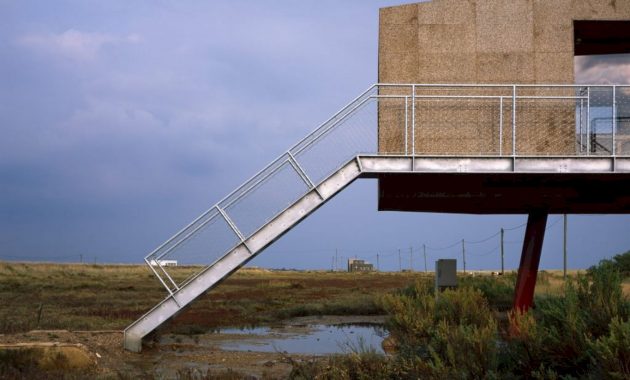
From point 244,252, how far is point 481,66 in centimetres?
709

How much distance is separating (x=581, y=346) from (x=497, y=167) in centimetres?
821

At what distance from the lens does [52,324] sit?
2381 cm

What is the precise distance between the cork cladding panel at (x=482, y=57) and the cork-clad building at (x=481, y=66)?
23 millimetres

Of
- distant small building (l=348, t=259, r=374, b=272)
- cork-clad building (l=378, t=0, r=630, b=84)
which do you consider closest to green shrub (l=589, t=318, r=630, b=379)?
cork-clad building (l=378, t=0, r=630, b=84)

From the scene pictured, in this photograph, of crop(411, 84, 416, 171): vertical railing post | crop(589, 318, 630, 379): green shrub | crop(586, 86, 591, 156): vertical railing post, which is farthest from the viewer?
crop(586, 86, 591, 156): vertical railing post

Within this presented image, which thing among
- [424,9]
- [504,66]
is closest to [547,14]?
[504,66]

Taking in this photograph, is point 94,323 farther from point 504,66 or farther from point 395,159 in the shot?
point 504,66

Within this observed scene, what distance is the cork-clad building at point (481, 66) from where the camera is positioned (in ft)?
63.7

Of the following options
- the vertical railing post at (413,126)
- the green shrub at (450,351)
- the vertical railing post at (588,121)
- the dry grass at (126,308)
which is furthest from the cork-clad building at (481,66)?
the dry grass at (126,308)

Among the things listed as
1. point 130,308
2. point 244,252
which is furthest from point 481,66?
point 130,308

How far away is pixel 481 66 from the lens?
1967cm

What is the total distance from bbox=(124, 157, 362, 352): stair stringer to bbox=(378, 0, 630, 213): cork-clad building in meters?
1.42

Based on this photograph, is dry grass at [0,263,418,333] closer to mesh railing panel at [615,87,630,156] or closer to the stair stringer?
the stair stringer

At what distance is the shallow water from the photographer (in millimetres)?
20672
